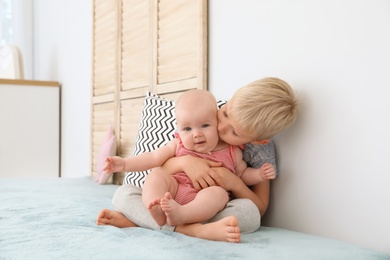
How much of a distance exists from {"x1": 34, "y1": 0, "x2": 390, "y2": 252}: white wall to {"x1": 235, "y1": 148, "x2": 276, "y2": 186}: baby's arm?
3.4 inches

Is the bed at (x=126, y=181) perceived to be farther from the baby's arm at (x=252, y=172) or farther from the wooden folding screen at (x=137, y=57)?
the baby's arm at (x=252, y=172)

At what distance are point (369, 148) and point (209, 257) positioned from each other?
1.46ft

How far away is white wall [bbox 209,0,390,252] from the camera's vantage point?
1.05 meters

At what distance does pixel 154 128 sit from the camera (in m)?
1.64

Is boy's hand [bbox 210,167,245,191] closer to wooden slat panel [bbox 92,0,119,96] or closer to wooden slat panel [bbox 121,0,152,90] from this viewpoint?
wooden slat panel [bbox 121,0,152,90]

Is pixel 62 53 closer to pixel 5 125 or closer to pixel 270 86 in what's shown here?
pixel 5 125

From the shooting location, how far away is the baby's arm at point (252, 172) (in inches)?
47.9

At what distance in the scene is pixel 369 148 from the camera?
1067 millimetres

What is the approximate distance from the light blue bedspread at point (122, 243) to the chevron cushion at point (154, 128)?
0.97 ft

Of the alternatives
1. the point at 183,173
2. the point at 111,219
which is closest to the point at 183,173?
the point at 183,173

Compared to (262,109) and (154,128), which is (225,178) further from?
(154,128)

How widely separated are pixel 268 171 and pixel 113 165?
1.24 ft

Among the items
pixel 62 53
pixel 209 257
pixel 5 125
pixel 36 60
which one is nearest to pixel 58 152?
pixel 5 125

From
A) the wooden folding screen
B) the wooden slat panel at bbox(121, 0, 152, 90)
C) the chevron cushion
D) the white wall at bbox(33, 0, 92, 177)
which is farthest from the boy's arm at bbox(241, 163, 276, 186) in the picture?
the white wall at bbox(33, 0, 92, 177)
